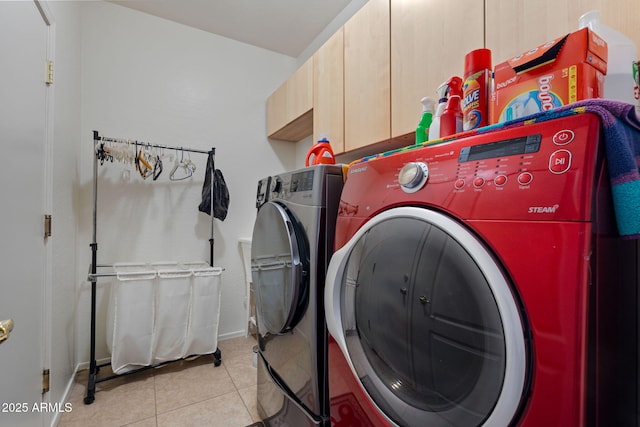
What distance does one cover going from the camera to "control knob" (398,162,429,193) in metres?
0.64

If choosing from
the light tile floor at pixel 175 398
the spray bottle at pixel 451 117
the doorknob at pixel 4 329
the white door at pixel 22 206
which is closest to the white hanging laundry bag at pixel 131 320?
the light tile floor at pixel 175 398

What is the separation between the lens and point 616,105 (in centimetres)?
43

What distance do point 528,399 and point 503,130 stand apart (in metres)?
0.47

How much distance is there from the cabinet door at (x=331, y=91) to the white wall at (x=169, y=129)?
0.97 m

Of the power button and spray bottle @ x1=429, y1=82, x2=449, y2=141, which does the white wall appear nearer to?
A: spray bottle @ x1=429, y1=82, x2=449, y2=141

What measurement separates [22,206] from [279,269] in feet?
3.33

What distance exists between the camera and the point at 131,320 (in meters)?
1.78

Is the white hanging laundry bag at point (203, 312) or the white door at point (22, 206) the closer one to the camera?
the white door at point (22, 206)

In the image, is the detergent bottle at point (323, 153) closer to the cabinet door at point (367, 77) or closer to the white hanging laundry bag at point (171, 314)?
the cabinet door at point (367, 77)

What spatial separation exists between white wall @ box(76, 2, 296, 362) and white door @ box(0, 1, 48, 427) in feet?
2.89

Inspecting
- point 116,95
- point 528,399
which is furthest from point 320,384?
point 116,95

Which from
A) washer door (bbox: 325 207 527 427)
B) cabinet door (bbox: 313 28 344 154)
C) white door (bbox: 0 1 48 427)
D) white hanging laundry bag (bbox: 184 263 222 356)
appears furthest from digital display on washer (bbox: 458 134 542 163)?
white hanging laundry bag (bbox: 184 263 222 356)

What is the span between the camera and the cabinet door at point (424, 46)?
1027 mm

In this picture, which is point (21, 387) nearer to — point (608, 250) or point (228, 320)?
point (228, 320)
